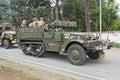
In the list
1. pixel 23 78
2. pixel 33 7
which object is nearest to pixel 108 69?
pixel 23 78

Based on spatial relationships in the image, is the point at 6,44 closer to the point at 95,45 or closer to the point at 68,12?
the point at 95,45

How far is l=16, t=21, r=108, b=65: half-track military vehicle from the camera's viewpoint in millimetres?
8883

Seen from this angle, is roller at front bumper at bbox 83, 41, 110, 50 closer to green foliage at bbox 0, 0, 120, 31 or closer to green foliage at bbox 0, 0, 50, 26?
green foliage at bbox 0, 0, 120, 31

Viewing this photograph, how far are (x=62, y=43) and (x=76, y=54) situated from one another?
0.92 metres

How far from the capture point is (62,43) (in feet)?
31.6

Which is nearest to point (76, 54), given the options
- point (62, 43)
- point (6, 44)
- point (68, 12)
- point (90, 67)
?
point (90, 67)

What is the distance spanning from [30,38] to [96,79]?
4.94 metres

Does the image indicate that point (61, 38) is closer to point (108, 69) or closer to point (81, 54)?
point (81, 54)

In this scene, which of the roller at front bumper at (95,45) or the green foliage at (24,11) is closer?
the roller at front bumper at (95,45)

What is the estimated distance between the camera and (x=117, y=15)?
2253 centimetres

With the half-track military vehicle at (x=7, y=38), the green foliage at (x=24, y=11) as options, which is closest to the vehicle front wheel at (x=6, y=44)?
the half-track military vehicle at (x=7, y=38)

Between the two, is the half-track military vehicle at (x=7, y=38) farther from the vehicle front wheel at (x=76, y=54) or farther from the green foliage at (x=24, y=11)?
the green foliage at (x=24, y=11)

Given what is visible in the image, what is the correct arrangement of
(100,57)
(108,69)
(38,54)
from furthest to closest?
(38,54) < (100,57) < (108,69)

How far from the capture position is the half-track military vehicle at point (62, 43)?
888 centimetres
